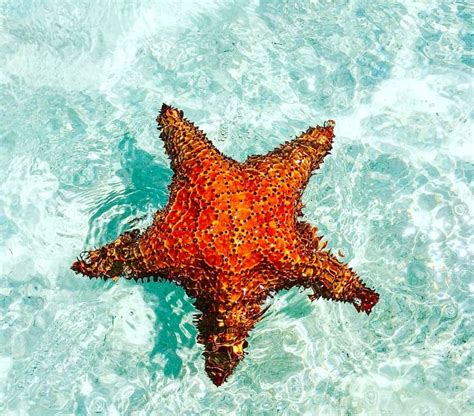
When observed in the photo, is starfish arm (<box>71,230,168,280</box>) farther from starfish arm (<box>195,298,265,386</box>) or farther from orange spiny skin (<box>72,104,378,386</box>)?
starfish arm (<box>195,298,265,386</box>)

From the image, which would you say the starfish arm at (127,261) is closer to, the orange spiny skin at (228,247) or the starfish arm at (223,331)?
the orange spiny skin at (228,247)

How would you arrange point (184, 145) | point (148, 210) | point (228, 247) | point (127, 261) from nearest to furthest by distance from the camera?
point (228, 247)
point (127, 261)
point (184, 145)
point (148, 210)

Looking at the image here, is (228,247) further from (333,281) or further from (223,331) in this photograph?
(333,281)

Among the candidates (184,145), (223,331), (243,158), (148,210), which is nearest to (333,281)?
(223,331)

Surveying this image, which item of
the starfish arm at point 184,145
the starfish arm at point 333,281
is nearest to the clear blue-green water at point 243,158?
the starfish arm at point 333,281

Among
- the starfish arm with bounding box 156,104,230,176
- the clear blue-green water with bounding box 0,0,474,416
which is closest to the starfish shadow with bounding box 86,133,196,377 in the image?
the clear blue-green water with bounding box 0,0,474,416

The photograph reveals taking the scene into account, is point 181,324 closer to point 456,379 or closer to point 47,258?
point 47,258
